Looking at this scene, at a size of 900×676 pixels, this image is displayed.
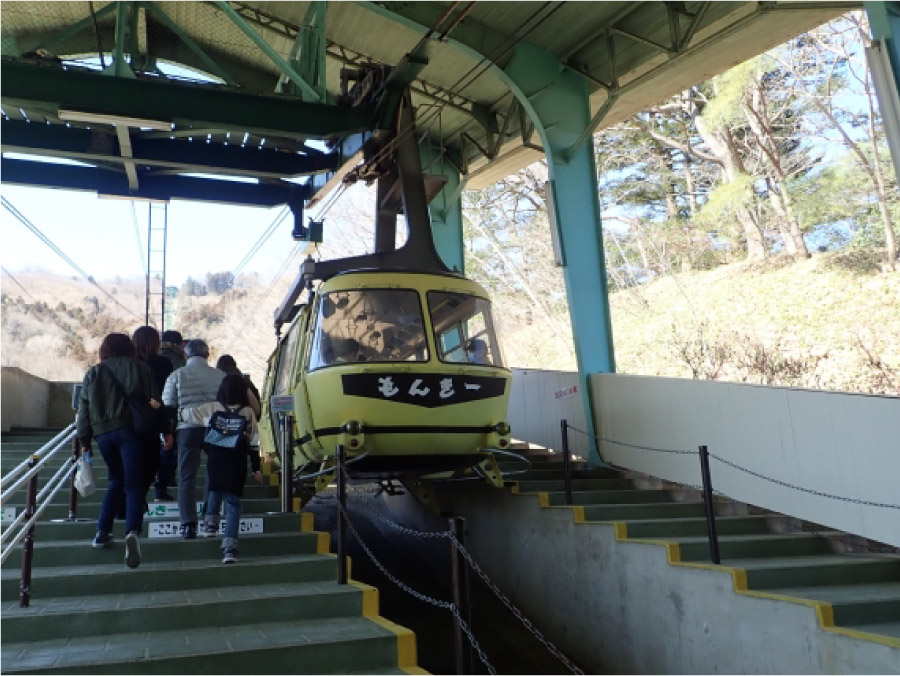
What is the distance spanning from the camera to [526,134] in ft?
39.9

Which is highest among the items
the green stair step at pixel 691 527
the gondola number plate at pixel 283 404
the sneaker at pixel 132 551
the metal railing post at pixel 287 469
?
the gondola number plate at pixel 283 404

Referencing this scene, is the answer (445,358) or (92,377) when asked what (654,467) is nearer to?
(445,358)

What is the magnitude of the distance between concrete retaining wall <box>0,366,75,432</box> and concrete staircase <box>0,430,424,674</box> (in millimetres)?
6522

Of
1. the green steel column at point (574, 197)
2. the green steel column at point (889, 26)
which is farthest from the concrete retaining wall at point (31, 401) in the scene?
the green steel column at point (889, 26)

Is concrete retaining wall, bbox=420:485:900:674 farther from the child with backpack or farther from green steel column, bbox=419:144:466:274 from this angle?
green steel column, bbox=419:144:466:274

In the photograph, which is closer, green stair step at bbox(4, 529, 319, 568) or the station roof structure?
green stair step at bbox(4, 529, 319, 568)

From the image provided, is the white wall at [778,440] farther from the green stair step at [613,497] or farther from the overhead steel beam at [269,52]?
the overhead steel beam at [269,52]

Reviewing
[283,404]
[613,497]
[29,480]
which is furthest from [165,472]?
[613,497]

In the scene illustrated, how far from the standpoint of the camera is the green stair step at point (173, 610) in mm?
4352

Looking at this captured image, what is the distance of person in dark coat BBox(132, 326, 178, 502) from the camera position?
5.63 metres

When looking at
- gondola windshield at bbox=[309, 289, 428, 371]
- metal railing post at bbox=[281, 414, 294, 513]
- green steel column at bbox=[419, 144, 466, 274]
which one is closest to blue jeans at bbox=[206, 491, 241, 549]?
metal railing post at bbox=[281, 414, 294, 513]

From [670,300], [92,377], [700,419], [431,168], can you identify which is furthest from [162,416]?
[670,300]

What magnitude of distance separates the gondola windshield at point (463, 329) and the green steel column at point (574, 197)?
2625mm

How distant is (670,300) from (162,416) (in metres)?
18.4
